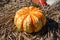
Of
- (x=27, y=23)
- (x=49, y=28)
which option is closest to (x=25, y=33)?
(x=27, y=23)

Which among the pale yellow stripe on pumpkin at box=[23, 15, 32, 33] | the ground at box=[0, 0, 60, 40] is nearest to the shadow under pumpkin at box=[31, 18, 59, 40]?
the ground at box=[0, 0, 60, 40]

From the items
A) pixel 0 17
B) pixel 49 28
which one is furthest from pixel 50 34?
pixel 0 17

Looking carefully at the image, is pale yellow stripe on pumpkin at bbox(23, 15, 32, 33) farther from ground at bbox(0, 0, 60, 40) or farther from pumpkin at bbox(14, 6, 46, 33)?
ground at bbox(0, 0, 60, 40)

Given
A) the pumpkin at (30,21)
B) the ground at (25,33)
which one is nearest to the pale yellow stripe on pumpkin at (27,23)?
the pumpkin at (30,21)

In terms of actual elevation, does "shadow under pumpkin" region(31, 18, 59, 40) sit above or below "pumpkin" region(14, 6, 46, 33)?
below

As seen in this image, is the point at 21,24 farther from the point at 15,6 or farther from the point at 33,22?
the point at 15,6

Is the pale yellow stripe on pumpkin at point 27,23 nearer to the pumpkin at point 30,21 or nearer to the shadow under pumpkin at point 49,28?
the pumpkin at point 30,21
